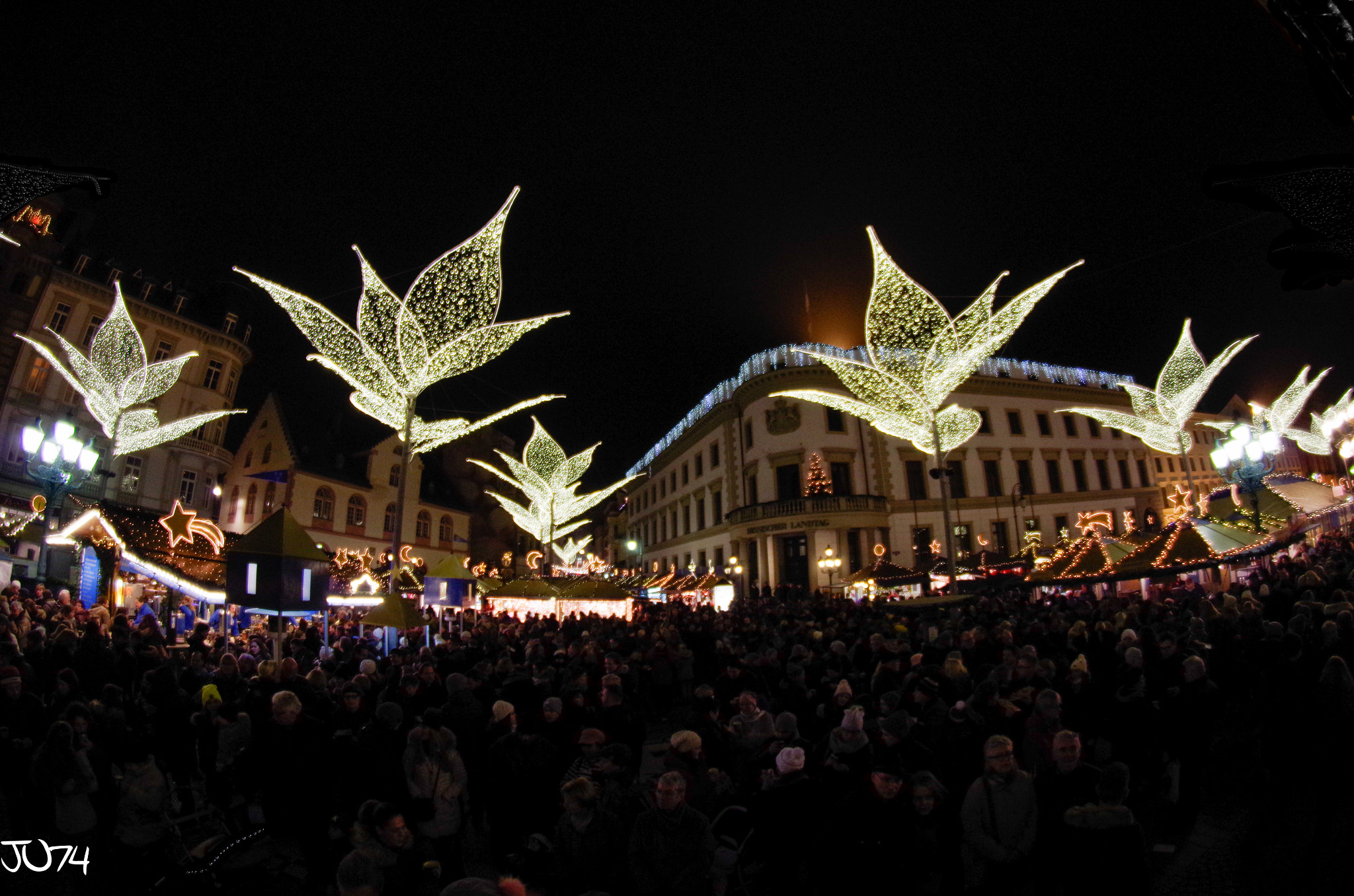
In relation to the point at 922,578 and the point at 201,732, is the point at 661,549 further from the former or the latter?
the point at 201,732

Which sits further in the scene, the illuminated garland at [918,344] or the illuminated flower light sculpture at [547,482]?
the illuminated flower light sculpture at [547,482]

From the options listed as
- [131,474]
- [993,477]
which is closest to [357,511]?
[131,474]

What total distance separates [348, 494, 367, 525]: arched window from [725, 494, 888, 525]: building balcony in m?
25.5

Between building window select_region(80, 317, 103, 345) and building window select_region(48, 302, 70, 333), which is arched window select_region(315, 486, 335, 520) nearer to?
building window select_region(80, 317, 103, 345)

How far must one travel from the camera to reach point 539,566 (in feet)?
112

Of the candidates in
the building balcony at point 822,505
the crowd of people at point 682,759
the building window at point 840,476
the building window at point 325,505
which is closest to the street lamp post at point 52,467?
the crowd of people at point 682,759

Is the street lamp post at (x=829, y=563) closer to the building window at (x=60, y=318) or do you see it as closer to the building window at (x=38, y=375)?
the building window at (x=38, y=375)

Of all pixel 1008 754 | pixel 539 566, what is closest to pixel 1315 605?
pixel 1008 754

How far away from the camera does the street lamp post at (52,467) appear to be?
16438mm

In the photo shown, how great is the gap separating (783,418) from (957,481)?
1148 centimetres

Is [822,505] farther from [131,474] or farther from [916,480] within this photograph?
[131,474]

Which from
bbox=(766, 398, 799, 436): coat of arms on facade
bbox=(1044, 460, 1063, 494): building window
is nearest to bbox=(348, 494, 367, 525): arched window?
bbox=(766, 398, 799, 436): coat of arms on facade

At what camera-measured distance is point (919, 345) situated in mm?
18859

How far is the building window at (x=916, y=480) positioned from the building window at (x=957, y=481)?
1.61 metres
